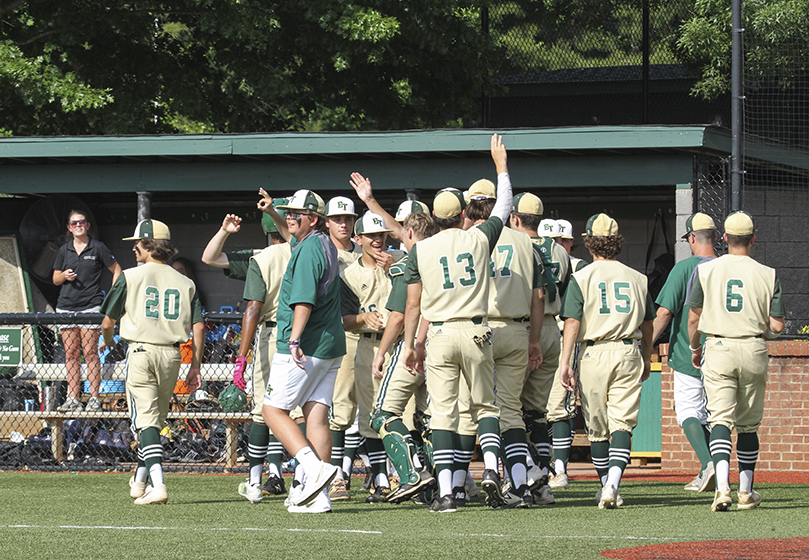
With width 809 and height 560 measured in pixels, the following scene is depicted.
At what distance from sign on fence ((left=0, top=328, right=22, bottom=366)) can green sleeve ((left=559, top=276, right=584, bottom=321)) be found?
5644mm

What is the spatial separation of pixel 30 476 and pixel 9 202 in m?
5.85

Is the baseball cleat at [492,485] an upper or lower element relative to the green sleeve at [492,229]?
lower

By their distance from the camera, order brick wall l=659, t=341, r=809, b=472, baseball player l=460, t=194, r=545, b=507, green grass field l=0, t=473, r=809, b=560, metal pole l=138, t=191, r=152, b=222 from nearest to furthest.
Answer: green grass field l=0, t=473, r=809, b=560
baseball player l=460, t=194, r=545, b=507
brick wall l=659, t=341, r=809, b=472
metal pole l=138, t=191, r=152, b=222

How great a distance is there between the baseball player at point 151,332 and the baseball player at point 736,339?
3394 mm

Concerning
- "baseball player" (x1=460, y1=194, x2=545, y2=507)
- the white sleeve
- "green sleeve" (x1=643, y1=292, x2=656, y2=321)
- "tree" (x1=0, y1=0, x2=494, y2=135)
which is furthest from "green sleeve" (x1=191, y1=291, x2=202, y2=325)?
"tree" (x1=0, y1=0, x2=494, y2=135)

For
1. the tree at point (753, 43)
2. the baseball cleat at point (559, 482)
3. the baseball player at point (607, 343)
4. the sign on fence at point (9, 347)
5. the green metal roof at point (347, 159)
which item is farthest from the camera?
the tree at point (753, 43)

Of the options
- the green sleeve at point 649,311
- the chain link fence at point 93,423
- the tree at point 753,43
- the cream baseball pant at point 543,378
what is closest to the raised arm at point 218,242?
the chain link fence at point 93,423

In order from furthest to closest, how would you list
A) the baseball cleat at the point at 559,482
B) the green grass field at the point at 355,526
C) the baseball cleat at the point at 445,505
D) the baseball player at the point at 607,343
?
the baseball cleat at the point at 559,482 → the baseball player at the point at 607,343 → the baseball cleat at the point at 445,505 → the green grass field at the point at 355,526

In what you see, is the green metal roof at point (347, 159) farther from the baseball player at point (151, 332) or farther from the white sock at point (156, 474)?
the white sock at point (156, 474)

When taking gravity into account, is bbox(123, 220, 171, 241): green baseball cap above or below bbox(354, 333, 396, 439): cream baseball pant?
above

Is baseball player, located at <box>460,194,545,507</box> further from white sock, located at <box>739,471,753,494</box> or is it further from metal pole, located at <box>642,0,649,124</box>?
metal pole, located at <box>642,0,649,124</box>

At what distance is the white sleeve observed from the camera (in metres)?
6.46

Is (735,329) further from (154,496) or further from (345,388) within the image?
(154,496)

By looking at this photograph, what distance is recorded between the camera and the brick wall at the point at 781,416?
937cm
